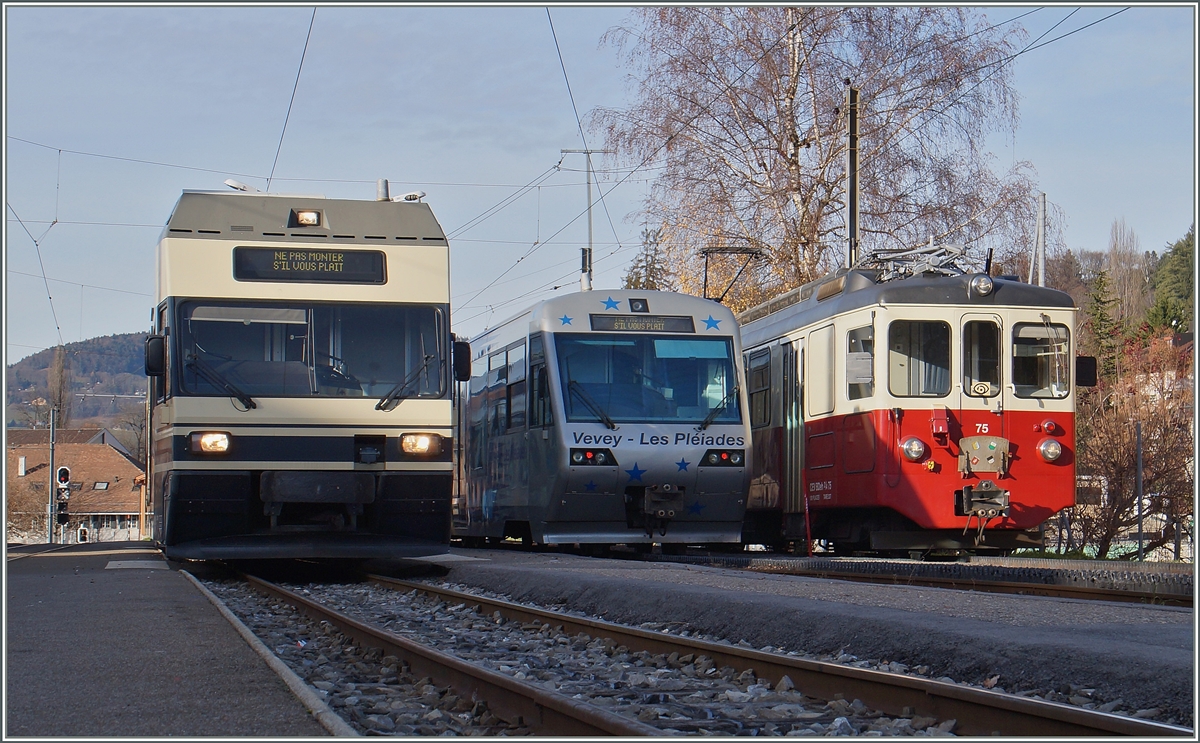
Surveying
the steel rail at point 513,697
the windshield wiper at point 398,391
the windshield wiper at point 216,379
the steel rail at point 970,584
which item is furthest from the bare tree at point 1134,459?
the steel rail at point 513,697

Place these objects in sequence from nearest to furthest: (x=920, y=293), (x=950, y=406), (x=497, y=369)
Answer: (x=950, y=406) → (x=920, y=293) → (x=497, y=369)

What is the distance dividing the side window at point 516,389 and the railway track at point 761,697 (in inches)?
361

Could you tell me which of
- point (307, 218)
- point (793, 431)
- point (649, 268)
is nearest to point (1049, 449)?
point (793, 431)

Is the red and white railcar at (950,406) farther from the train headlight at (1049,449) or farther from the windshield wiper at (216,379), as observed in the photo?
the windshield wiper at (216,379)

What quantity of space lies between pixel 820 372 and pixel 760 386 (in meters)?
2.47

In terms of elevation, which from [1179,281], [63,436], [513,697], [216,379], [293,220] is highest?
[1179,281]

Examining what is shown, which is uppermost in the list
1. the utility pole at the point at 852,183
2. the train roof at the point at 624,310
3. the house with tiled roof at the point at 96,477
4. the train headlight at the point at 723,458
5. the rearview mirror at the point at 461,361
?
the utility pole at the point at 852,183

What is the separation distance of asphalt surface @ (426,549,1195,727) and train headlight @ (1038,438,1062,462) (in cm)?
436

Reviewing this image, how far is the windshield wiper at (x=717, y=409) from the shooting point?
50.4 ft

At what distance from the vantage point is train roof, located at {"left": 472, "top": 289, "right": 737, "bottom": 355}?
1573 centimetres

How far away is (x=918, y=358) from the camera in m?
14.7

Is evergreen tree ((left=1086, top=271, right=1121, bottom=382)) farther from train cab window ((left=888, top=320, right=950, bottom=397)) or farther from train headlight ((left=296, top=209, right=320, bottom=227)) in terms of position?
train headlight ((left=296, top=209, right=320, bottom=227))

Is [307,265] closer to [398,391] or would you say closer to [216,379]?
[216,379]

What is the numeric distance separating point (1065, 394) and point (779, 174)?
13.6 metres
